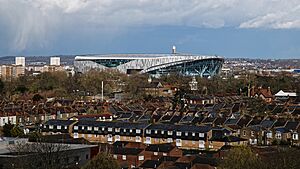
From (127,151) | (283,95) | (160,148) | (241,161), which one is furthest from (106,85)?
(241,161)

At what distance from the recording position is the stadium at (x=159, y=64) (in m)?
76.4

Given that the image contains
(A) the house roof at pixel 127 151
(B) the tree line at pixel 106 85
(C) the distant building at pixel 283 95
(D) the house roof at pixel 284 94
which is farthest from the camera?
(B) the tree line at pixel 106 85

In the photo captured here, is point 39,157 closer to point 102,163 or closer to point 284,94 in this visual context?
point 102,163

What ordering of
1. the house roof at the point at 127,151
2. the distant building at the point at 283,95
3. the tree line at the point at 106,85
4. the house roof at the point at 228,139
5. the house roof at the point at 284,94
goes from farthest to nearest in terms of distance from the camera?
the tree line at the point at 106,85
the house roof at the point at 284,94
the distant building at the point at 283,95
the house roof at the point at 228,139
the house roof at the point at 127,151

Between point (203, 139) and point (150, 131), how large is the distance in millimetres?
2914

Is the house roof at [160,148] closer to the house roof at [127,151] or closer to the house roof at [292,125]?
the house roof at [127,151]

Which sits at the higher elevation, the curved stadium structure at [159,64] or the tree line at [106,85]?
the curved stadium structure at [159,64]

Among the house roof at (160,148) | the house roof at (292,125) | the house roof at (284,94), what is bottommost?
the house roof at (160,148)

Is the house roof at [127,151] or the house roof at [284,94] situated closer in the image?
the house roof at [127,151]

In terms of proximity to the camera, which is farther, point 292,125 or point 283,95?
point 283,95

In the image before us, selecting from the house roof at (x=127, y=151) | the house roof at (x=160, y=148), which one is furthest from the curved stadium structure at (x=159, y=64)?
the house roof at (x=127, y=151)

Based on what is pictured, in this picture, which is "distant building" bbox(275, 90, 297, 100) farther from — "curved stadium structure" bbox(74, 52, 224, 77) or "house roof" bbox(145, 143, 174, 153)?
"house roof" bbox(145, 143, 174, 153)

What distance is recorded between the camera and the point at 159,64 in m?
76.4

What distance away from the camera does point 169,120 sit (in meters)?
31.8
